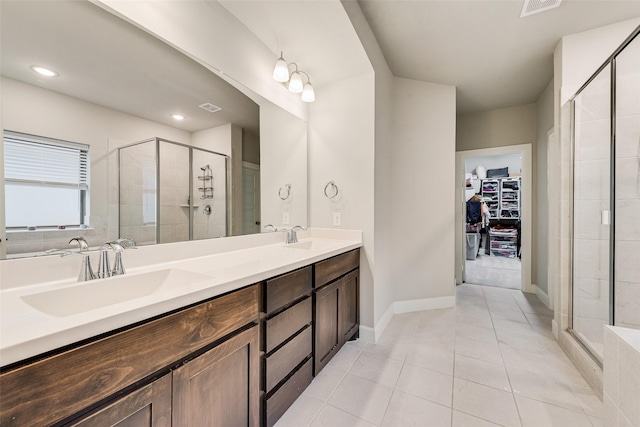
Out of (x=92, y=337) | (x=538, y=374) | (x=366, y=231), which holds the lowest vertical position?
(x=538, y=374)

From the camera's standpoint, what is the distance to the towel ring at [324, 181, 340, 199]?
2369mm

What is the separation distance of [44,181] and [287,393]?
1.46 m

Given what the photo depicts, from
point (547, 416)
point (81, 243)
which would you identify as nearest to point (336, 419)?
point (547, 416)

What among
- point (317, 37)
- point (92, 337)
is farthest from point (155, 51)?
point (92, 337)

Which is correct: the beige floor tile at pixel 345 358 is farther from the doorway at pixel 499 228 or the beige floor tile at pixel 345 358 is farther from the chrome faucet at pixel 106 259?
the doorway at pixel 499 228

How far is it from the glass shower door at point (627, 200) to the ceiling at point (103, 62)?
2763 mm

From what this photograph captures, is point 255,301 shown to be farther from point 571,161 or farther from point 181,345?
point 571,161

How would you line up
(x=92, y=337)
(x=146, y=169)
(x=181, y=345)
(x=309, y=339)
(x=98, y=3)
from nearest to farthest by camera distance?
(x=92, y=337), (x=181, y=345), (x=98, y=3), (x=146, y=169), (x=309, y=339)

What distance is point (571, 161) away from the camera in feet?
7.01

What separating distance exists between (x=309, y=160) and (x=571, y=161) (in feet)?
7.31

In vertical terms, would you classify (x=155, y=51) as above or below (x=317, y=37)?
below

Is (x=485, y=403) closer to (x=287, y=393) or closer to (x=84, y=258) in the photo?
(x=287, y=393)

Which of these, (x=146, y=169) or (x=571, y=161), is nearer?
(x=146, y=169)

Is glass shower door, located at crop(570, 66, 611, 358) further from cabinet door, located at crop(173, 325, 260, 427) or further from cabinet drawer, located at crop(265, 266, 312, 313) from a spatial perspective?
cabinet door, located at crop(173, 325, 260, 427)
